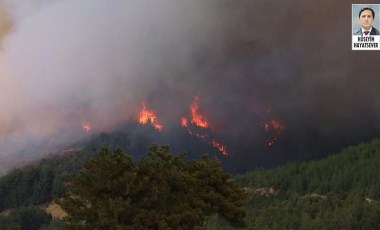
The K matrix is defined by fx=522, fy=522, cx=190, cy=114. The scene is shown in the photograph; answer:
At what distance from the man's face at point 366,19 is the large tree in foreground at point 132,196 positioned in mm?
74206

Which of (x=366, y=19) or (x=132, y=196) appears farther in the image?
(x=366, y=19)

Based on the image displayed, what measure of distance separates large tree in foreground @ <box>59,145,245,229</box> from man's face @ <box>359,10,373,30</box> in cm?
7421

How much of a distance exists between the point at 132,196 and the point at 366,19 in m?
82.4

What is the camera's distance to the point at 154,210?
5212 centimetres

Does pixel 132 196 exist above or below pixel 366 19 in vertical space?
below

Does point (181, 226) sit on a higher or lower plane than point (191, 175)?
lower

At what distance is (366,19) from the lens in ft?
379

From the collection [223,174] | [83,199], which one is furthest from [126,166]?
[223,174]

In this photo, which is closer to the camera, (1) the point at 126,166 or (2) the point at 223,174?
(1) the point at 126,166

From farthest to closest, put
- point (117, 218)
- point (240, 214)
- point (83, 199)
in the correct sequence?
point (240, 214) < point (83, 199) < point (117, 218)

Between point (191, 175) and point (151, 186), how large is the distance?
6924mm

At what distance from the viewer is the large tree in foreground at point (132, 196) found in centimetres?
5106

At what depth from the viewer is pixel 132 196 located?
52.8 m

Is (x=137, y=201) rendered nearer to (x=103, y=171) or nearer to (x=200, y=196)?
(x=103, y=171)
